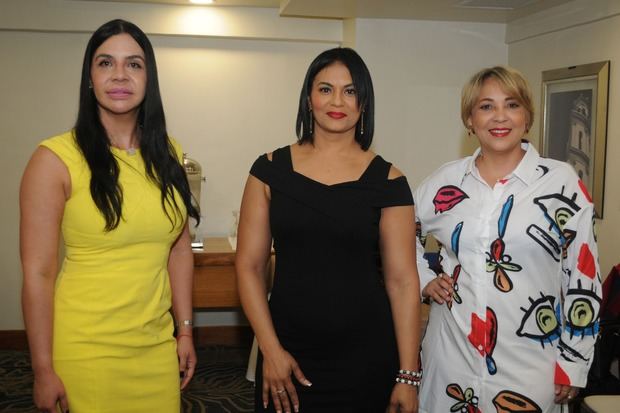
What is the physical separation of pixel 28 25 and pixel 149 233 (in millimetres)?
3062

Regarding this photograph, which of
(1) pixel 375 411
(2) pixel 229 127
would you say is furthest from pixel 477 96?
(2) pixel 229 127

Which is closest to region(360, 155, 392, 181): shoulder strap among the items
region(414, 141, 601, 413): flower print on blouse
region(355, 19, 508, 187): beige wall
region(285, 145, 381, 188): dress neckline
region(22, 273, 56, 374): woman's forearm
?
region(285, 145, 381, 188): dress neckline

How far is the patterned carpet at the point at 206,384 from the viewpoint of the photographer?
145 inches

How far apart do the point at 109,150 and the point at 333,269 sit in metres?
0.67

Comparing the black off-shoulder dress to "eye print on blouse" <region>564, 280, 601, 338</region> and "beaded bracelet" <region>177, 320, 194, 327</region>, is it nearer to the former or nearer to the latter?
"beaded bracelet" <region>177, 320, 194, 327</region>

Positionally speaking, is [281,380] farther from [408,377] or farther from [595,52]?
[595,52]

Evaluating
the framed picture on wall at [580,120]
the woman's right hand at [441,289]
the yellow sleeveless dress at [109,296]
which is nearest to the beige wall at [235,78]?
the framed picture on wall at [580,120]

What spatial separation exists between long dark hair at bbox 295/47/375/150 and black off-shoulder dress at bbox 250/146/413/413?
0.14m

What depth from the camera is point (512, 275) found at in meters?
1.85

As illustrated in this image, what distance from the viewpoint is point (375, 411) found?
1.88m

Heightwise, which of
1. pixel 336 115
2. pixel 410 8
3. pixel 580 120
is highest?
pixel 410 8

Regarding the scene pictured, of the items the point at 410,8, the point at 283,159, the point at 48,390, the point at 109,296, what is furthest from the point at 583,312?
the point at 410,8

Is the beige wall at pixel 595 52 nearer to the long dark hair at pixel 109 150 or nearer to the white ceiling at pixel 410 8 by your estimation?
the white ceiling at pixel 410 8

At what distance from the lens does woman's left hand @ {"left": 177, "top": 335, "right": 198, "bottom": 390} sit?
6.35 feet
